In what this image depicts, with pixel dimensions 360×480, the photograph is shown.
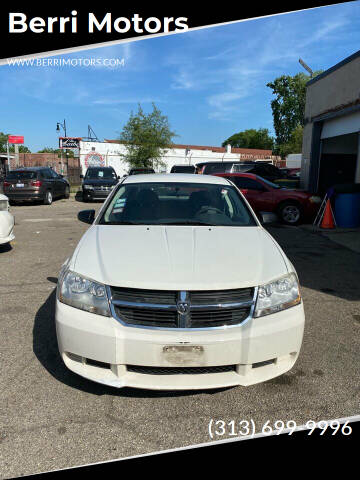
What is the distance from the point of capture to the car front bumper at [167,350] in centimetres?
229

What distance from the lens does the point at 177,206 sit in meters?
3.91

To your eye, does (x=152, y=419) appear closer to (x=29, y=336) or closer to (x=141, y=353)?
(x=141, y=353)

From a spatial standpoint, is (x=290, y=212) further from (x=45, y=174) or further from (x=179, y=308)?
(x=45, y=174)

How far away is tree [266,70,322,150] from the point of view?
63.8m

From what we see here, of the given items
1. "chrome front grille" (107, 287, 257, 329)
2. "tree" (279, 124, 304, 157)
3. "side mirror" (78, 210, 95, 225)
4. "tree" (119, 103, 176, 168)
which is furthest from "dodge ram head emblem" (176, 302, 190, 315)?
"tree" (279, 124, 304, 157)

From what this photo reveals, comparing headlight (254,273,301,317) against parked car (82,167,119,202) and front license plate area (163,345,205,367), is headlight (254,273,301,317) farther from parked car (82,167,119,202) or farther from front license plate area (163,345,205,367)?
parked car (82,167,119,202)

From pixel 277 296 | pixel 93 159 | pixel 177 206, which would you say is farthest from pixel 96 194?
pixel 93 159

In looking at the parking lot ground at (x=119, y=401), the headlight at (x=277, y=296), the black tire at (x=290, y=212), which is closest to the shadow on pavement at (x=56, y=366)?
the parking lot ground at (x=119, y=401)

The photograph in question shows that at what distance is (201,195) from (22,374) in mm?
2439

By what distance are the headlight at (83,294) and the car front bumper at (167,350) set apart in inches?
1.8

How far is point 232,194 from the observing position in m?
4.20

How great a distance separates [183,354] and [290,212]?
30.6ft

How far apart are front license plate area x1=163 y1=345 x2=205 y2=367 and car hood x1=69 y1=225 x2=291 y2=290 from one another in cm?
37

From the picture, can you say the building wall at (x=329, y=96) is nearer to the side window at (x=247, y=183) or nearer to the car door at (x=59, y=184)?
the side window at (x=247, y=183)
